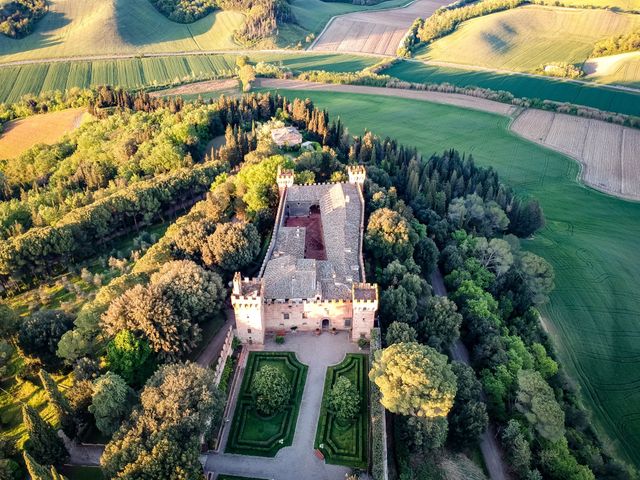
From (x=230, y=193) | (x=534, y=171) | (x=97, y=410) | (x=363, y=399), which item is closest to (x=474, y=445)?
(x=363, y=399)

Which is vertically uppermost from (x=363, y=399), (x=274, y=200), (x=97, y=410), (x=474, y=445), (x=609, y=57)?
(x=609, y=57)

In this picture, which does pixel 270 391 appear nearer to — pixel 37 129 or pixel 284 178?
pixel 284 178

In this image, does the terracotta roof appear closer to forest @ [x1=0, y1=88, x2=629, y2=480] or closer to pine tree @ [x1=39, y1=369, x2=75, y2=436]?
forest @ [x1=0, y1=88, x2=629, y2=480]

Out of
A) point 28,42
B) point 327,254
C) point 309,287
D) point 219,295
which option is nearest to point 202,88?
point 28,42

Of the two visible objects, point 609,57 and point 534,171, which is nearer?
point 534,171

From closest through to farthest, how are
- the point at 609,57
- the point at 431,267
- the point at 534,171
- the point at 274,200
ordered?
the point at 431,267 < the point at 274,200 < the point at 534,171 < the point at 609,57

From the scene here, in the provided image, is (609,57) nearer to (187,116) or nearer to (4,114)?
(187,116)

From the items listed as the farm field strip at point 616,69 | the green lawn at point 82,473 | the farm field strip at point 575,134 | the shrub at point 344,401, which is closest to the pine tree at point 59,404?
the green lawn at point 82,473
